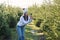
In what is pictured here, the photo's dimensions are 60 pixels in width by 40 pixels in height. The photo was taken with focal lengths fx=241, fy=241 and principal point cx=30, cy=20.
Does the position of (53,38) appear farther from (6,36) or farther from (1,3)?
(1,3)

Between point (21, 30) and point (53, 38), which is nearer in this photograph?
point (21, 30)

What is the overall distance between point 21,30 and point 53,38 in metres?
1.93

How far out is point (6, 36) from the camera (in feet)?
43.9

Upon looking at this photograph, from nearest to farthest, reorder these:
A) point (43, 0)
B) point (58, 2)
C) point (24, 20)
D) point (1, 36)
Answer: point (24, 20)
point (58, 2)
point (43, 0)
point (1, 36)

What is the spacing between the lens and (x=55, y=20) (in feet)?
33.9

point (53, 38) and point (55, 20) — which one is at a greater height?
point (55, 20)

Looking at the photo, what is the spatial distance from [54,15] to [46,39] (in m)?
1.42

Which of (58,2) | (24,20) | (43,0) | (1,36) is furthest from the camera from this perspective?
(1,36)

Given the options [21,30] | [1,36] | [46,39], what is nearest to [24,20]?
[21,30]

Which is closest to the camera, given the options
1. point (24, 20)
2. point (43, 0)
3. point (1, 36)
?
point (24, 20)

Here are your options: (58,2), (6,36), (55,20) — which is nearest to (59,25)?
(55,20)

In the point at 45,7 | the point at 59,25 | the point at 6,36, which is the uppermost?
the point at 45,7

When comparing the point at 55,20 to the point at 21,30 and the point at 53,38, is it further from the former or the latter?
the point at 21,30

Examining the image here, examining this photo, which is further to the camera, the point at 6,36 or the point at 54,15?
the point at 6,36
